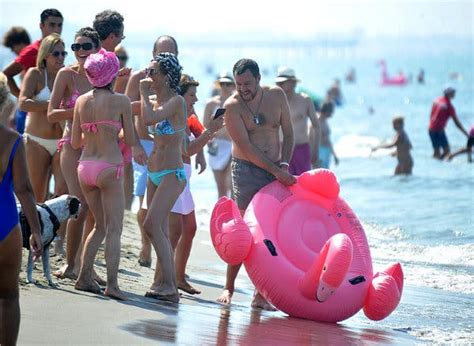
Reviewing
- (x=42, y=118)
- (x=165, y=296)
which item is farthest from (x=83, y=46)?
(x=165, y=296)

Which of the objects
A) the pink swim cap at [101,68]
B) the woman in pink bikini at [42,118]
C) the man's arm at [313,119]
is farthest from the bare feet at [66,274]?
the man's arm at [313,119]

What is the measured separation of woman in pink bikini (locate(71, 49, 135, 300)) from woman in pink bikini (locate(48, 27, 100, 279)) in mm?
385

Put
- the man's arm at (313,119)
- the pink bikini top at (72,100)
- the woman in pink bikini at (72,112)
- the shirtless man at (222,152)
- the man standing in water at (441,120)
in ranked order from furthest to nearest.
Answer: the man standing in water at (441,120)
the shirtless man at (222,152)
the man's arm at (313,119)
the pink bikini top at (72,100)
the woman in pink bikini at (72,112)

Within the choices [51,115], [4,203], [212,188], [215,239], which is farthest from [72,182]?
[212,188]

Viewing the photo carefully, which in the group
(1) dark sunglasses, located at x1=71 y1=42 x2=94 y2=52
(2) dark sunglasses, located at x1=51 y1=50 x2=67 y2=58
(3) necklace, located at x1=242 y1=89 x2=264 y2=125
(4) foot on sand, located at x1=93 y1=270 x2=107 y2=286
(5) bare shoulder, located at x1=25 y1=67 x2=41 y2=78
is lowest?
(4) foot on sand, located at x1=93 y1=270 x2=107 y2=286

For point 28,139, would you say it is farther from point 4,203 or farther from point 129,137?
point 4,203

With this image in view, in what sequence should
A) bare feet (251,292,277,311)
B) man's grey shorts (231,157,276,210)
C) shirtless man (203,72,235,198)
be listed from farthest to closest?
shirtless man (203,72,235,198), man's grey shorts (231,157,276,210), bare feet (251,292,277,311)

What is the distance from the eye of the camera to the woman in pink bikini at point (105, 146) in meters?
7.35

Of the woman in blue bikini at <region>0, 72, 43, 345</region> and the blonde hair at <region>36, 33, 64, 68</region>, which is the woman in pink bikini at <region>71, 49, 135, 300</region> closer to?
the blonde hair at <region>36, 33, 64, 68</region>

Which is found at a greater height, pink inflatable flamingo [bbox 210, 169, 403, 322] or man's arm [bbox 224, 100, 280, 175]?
man's arm [bbox 224, 100, 280, 175]

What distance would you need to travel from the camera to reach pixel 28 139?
8.79 metres

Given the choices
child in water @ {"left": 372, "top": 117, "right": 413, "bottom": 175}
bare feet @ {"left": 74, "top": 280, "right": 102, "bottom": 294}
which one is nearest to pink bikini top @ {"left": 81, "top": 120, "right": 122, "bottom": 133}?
bare feet @ {"left": 74, "top": 280, "right": 102, "bottom": 294}

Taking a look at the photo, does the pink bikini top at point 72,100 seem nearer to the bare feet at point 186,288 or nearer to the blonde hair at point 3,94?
the bare feet at point 186,288

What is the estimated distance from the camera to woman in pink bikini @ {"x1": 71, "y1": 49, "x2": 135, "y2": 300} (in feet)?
24.1
